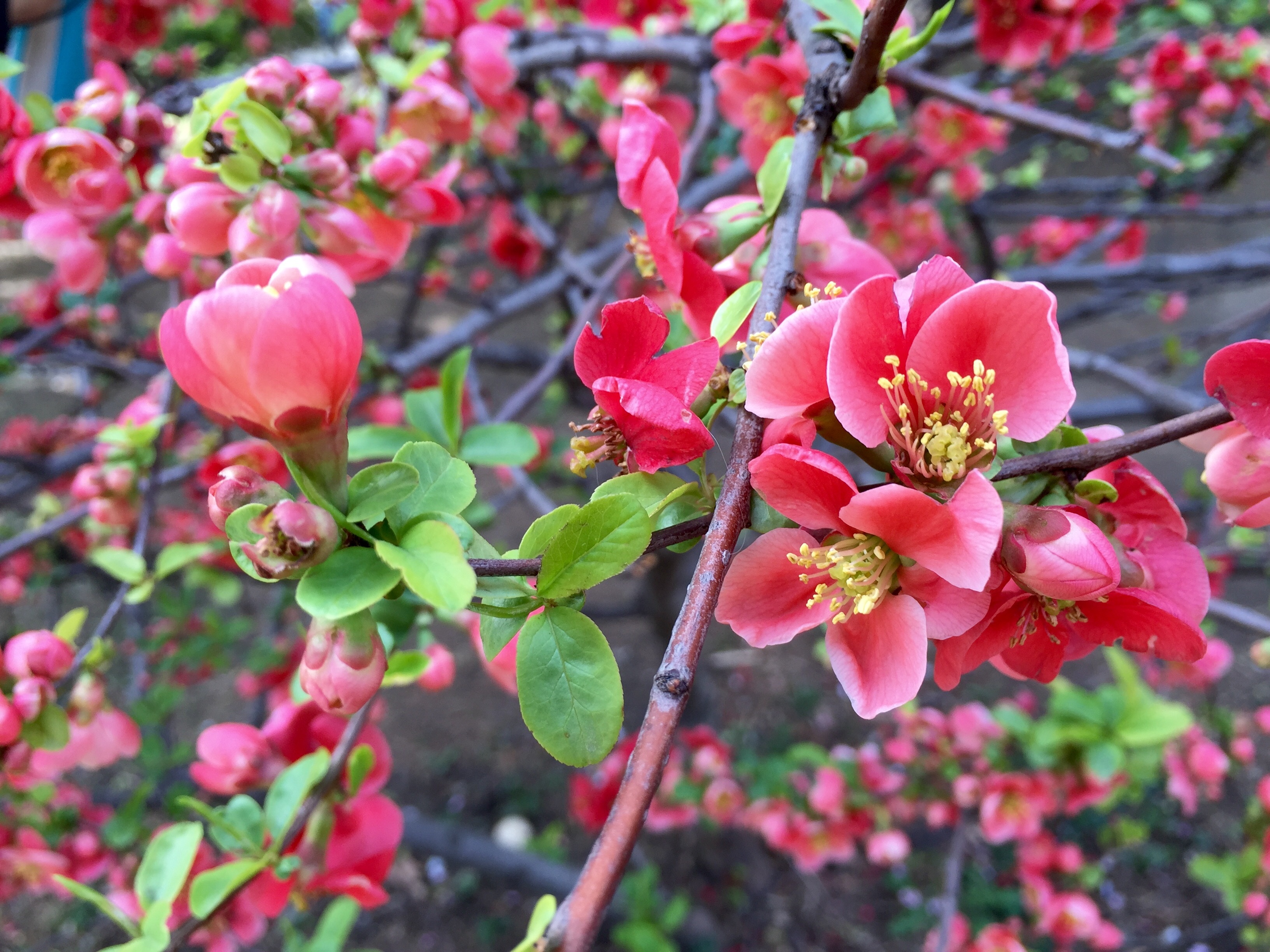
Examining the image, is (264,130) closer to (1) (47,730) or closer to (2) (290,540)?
(2) (290,540)

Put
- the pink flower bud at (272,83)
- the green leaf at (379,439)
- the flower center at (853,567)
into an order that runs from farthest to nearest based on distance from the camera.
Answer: the green leaf at (379,439), the pink flower bud at (272,83), the flower center at (853,567)

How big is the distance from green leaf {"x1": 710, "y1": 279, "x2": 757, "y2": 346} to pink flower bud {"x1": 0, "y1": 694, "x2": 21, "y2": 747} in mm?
648

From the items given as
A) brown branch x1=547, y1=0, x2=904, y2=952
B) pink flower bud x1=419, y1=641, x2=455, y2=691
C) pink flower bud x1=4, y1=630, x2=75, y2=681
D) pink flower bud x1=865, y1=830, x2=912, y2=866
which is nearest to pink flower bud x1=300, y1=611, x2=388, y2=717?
brown branch x1=547, y1=0, x2=904, y2=952

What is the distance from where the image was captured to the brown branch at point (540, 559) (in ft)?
1.15

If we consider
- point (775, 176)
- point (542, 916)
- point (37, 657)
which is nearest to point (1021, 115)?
point (775, 176)

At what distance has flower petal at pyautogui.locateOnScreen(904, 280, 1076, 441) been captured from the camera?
344 millimetres

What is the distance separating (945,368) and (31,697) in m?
0.76

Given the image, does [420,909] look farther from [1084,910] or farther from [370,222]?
[370,222]

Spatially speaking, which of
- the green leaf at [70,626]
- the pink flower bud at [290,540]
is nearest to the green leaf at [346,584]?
the pink flower bud at [290,540]

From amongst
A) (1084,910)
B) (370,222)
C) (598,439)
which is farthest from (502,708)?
(598,439)

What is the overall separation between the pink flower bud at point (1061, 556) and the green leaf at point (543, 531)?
0.20 metres

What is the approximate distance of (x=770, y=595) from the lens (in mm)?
400

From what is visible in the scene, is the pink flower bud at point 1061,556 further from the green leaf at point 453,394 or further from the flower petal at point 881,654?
the green leaf at point 453,394

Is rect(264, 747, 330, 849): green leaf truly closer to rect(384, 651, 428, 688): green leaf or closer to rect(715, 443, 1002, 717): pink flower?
rect(384, 651, 428, 688): green leaf
